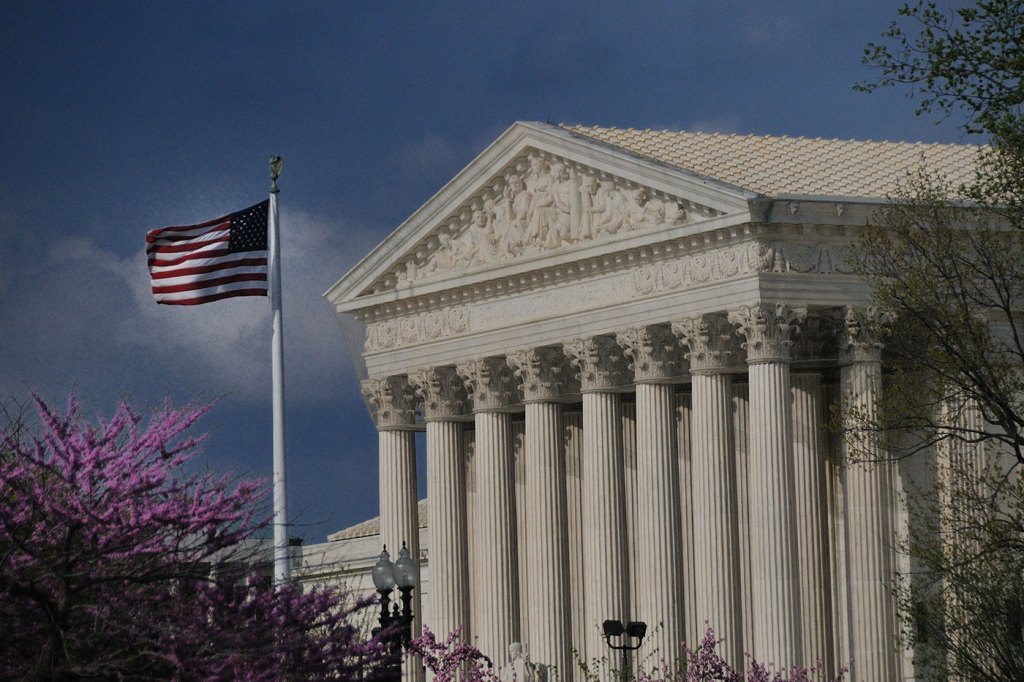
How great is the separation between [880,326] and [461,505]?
18.3 meters

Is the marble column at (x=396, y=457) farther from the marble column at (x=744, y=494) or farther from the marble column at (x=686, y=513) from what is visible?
the marble column at (x=744, y=494)

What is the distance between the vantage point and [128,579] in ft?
92.9

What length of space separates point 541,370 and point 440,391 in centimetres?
439

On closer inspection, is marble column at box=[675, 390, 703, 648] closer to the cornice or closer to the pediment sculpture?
the cornice

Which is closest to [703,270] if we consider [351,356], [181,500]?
[351,356]

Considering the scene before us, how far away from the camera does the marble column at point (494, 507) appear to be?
6259cm

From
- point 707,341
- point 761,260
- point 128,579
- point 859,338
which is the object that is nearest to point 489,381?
point 707,341

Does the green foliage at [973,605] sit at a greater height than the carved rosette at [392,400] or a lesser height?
lesser

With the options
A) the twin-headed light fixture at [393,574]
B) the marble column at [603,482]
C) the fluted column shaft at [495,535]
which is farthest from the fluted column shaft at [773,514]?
the twin-headed light fixture at [393,574]

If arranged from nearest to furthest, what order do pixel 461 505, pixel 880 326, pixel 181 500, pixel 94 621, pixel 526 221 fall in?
pixel 94 621, pixel 181 500, pixel 880 326, pixel 526 221, pixel 461 505

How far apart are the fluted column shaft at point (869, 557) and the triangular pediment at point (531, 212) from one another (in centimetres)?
496

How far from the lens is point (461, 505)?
214ft

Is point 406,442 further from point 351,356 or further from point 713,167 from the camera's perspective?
point 713,167

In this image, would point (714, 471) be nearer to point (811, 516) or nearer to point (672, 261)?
point (811, 516)
